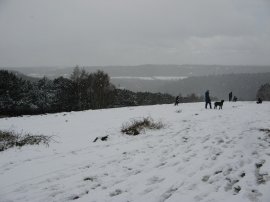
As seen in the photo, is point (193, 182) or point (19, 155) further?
point (19, 155)

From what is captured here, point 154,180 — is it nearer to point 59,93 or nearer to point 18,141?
point 18,141

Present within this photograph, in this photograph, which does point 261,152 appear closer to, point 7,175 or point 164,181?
point 164,181

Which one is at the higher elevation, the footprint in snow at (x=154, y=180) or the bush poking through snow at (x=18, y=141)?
the bush poking through snow at (x=18, y=141)

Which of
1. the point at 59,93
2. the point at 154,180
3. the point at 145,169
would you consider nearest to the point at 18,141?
the point at 145,169

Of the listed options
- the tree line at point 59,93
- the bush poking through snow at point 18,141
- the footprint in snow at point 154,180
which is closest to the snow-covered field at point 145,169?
the footprint in snow at point 154,180

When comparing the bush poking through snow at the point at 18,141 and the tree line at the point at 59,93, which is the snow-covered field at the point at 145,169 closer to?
the bush poking through snow at the point at 18,141

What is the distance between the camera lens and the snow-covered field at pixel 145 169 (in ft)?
16.6

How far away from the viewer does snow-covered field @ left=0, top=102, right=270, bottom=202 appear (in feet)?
16.6

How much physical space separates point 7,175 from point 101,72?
214 ft

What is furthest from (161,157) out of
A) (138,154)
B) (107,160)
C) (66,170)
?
(66,170)

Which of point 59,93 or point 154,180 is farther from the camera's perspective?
point 59,93

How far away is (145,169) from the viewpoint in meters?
6.44

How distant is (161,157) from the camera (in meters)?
7.34

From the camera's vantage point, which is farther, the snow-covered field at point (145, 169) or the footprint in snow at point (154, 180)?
the footprint in snow at point (154, 180)
